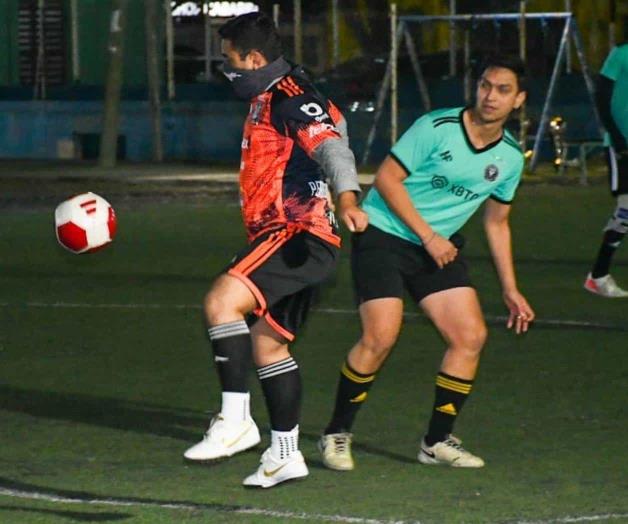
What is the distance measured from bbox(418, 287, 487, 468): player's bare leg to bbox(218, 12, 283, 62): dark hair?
1221mm

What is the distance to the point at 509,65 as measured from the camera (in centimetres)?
739

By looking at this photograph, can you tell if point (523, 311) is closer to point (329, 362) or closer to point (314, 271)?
point (314, 271)

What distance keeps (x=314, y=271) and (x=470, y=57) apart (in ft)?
79.6

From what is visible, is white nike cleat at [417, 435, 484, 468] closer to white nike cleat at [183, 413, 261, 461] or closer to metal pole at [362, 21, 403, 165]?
white nike cleat at [183, 413, 261, 461]

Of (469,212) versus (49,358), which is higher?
(469,212)

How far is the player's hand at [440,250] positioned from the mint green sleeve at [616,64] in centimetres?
635

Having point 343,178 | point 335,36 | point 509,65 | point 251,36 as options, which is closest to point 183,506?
point 343,178

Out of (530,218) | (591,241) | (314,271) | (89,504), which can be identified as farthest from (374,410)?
(530,218)

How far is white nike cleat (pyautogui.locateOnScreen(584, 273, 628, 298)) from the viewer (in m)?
13.4

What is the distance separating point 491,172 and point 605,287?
6012 mm

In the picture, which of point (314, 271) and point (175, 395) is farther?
point (175, 395)

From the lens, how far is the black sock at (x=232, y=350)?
24.0 feet

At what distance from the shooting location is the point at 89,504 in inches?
274

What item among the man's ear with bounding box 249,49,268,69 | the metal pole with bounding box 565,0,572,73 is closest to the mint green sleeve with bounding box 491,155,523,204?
the man's ear with bounding box 249,49,268,69
